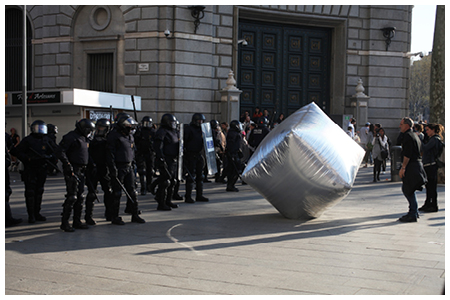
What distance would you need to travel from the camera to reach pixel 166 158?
10117mm

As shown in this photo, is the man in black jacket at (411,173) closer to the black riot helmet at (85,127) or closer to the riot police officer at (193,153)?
the riot police officer at (193,153)

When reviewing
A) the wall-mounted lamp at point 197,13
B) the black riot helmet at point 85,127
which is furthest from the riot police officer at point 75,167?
the wall-mounted lamp at point 197,13

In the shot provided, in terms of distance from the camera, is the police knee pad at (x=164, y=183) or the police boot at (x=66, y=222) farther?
the police knee pad at (x=164, y=183)

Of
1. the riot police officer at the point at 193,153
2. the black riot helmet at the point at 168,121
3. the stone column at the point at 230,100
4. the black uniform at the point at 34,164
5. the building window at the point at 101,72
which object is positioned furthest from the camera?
the building window at the point at 101,72

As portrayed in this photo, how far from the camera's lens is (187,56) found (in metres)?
21.3

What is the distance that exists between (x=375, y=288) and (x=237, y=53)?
19.1 metres

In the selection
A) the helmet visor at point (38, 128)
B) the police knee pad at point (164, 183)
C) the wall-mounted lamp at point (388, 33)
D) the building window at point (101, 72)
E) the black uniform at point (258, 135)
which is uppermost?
the wall-mounted lamp at point (388, 33)

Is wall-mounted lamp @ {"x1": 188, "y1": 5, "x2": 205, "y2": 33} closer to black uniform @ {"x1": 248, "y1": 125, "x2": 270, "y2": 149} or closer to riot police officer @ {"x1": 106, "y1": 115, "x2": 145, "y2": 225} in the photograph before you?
black uniform @ {"x1": 248, "y1": 125, "x2": 270, "y2": 149}

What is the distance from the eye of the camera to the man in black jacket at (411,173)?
28.4ft

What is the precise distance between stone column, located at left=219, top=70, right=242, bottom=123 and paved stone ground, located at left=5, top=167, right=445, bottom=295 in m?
12.0

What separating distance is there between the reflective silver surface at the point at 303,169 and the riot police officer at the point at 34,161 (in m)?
3.41

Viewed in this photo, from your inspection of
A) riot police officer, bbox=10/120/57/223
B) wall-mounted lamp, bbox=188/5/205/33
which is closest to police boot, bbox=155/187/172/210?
riot police officer, bbox=10/120/57/223

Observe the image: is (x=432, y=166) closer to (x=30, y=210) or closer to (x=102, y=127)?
(x=102, y=127)

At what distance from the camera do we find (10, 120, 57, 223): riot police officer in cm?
862
